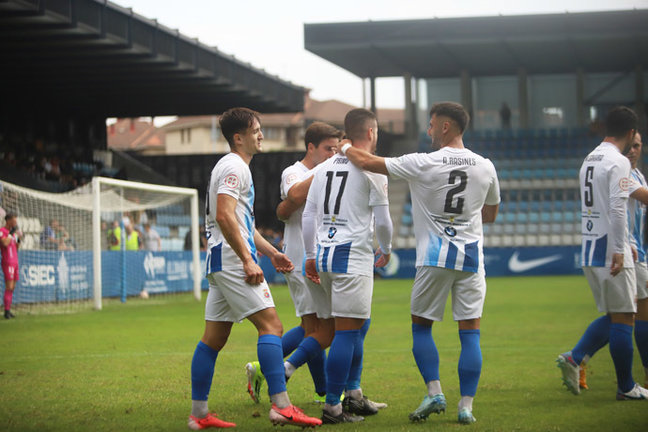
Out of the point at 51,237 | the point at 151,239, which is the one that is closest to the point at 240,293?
the point at 51,237

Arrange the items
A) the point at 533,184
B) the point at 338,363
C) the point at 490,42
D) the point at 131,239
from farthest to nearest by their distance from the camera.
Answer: the point at 533,184 → the point at 490,42 → the point at 131,239 → the point at 338,363

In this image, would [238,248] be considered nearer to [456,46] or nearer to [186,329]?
[186,329]

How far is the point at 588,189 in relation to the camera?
658 cm

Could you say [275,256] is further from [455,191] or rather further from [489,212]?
[489,212]

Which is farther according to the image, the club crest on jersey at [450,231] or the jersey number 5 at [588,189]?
the jersey number 5 at [588,189]

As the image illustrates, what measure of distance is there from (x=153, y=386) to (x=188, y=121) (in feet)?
292

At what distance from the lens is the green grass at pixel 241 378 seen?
5695 mm

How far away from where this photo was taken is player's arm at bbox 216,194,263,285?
511 centimetres

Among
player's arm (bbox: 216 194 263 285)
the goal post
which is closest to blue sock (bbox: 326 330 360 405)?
player's arm (bbox: 216 194 263 285)

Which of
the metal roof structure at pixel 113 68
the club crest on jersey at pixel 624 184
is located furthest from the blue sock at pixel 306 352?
the metal roof structure at pixel 113 68

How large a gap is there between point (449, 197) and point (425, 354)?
1066mm

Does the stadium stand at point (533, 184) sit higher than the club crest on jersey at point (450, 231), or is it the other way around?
the stadium stand at point (533, 184)

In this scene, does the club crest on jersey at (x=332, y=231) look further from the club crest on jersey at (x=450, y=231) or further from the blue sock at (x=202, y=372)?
the blue sock at (x=202, y=372)

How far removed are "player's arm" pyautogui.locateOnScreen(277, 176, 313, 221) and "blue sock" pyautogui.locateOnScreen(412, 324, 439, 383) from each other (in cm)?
128
